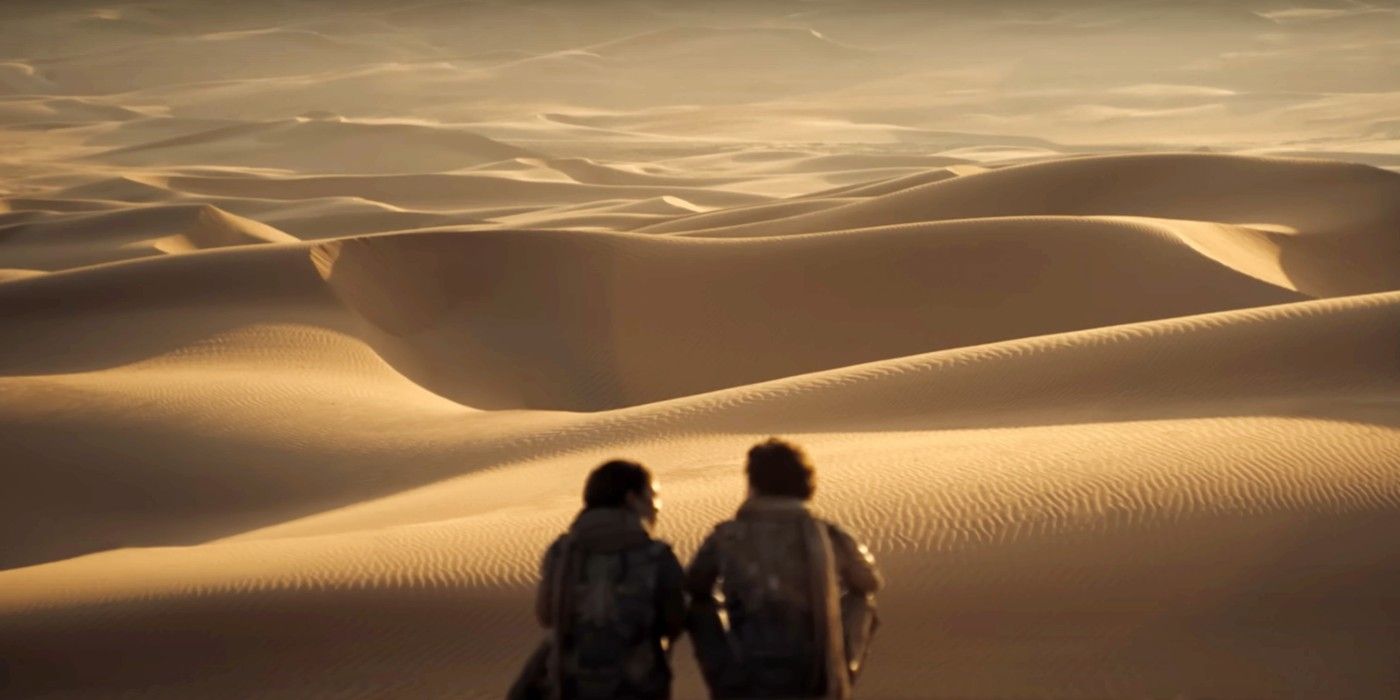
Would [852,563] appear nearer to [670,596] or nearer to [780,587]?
[780,587]

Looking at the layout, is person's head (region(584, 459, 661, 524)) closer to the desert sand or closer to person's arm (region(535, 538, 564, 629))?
person's arm (region(535, 538, 564, 629))

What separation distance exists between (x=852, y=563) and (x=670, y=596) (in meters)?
0.39

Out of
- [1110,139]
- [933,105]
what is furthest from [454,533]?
[933,105]

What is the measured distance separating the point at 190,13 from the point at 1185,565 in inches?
5061

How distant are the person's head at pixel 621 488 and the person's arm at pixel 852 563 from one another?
390 millimetres

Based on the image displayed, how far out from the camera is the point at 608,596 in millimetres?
3646

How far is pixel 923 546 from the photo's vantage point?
19.8 feet

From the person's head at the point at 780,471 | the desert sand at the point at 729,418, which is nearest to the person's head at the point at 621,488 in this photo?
the person's head at the point at 780,471

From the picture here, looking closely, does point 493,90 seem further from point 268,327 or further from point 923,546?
point 923,546

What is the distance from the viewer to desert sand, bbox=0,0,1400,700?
227 inches

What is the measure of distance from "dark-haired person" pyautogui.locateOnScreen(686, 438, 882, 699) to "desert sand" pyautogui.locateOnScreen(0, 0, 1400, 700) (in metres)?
1.86

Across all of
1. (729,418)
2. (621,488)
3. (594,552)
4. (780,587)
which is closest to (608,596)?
(594,552)

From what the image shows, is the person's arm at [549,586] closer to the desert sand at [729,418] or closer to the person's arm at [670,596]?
the person's arm at [670,596]

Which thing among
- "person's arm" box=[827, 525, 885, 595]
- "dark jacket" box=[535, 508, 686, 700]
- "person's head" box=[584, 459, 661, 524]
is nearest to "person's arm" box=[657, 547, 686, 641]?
"dark jacket" box=[535, 508, 686, 700]
